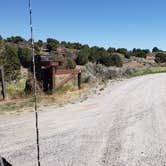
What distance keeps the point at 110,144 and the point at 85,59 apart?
33.2 metres

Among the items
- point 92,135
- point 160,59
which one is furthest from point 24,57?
point 160,59

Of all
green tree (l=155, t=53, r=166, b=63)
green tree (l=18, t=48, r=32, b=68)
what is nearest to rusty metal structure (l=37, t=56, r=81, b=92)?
green tree (l=18, t=48, r=32, b=68)

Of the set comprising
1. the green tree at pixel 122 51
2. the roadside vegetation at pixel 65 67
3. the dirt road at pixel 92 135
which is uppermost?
the green tree at pixel 122 51

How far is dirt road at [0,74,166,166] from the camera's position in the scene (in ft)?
26.9

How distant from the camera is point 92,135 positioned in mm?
10336

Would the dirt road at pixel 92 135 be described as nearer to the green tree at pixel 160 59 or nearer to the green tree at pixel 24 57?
the green tree at pixel 24 57

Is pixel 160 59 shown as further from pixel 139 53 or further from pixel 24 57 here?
pixel 24 57

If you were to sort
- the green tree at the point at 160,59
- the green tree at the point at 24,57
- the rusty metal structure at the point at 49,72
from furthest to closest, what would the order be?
1. the green tree at the point at 160,59
2. the green tree at the point at 24,57
3. the rusty metal structure at the point at 49,72

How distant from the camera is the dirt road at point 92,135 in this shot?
26.9 ft

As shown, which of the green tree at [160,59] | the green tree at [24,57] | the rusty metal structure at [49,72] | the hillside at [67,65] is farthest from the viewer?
the green tree at [160,59]

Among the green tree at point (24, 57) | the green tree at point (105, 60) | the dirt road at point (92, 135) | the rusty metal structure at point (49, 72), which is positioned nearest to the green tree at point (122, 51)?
the green tree at point (105, 60)

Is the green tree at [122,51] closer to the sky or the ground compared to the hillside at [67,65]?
closer to the sky

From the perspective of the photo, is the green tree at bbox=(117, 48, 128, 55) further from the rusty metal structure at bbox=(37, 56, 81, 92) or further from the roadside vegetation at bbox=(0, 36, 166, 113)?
the rusty metal structure at bbox=(37, 56, 81, 92)

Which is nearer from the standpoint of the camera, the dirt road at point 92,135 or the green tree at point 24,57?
the dirt road at point 92,135
